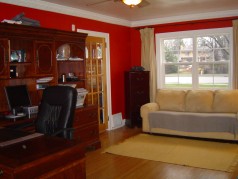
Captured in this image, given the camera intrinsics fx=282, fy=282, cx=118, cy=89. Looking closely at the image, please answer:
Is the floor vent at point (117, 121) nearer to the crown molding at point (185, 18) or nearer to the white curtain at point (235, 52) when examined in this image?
the crown molding at point (185, 18)

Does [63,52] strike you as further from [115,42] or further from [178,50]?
[178,50]

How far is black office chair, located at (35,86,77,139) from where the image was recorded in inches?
119

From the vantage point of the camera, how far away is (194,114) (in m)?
5.18

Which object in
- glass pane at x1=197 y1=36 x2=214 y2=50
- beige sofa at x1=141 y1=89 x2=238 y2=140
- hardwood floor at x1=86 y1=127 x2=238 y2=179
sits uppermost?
glass pane at x1=197 y1=36 x2=214 y2=50

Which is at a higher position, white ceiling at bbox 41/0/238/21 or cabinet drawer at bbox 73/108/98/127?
white ceiling at bbox 41/0/238/21

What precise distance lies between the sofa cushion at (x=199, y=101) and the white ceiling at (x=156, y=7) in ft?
5.50

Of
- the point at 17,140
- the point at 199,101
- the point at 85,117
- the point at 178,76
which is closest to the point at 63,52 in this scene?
the point at 85,117

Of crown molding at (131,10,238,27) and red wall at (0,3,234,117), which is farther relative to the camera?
crown molding at (131,10,238,27)

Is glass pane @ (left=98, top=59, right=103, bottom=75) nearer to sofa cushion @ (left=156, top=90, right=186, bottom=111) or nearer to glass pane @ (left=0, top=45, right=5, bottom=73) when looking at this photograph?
sofa cushion @ (left=156, top=90, right=186, bottom=111)

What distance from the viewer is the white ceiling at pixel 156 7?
190 inches

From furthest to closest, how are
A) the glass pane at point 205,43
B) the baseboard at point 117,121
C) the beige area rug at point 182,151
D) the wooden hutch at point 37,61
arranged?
the baseboard at point 117,121 < the glass pane at point 205,43 < the beige area rug at point 182,151 < the wooden hutch at point 37,61

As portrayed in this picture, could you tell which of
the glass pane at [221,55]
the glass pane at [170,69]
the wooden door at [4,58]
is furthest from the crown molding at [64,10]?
the glass pane at [221,55]

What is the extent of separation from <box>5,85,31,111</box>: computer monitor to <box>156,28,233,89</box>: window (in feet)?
11.6

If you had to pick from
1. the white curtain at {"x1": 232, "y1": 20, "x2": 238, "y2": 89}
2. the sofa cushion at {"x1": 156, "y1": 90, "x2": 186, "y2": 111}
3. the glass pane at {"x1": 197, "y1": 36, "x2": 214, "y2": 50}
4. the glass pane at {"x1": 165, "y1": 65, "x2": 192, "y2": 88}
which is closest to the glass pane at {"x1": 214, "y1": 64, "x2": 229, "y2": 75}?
the white curtain at {"x1": 232, "y1": 20, "x2": 238, "y2": 89}
